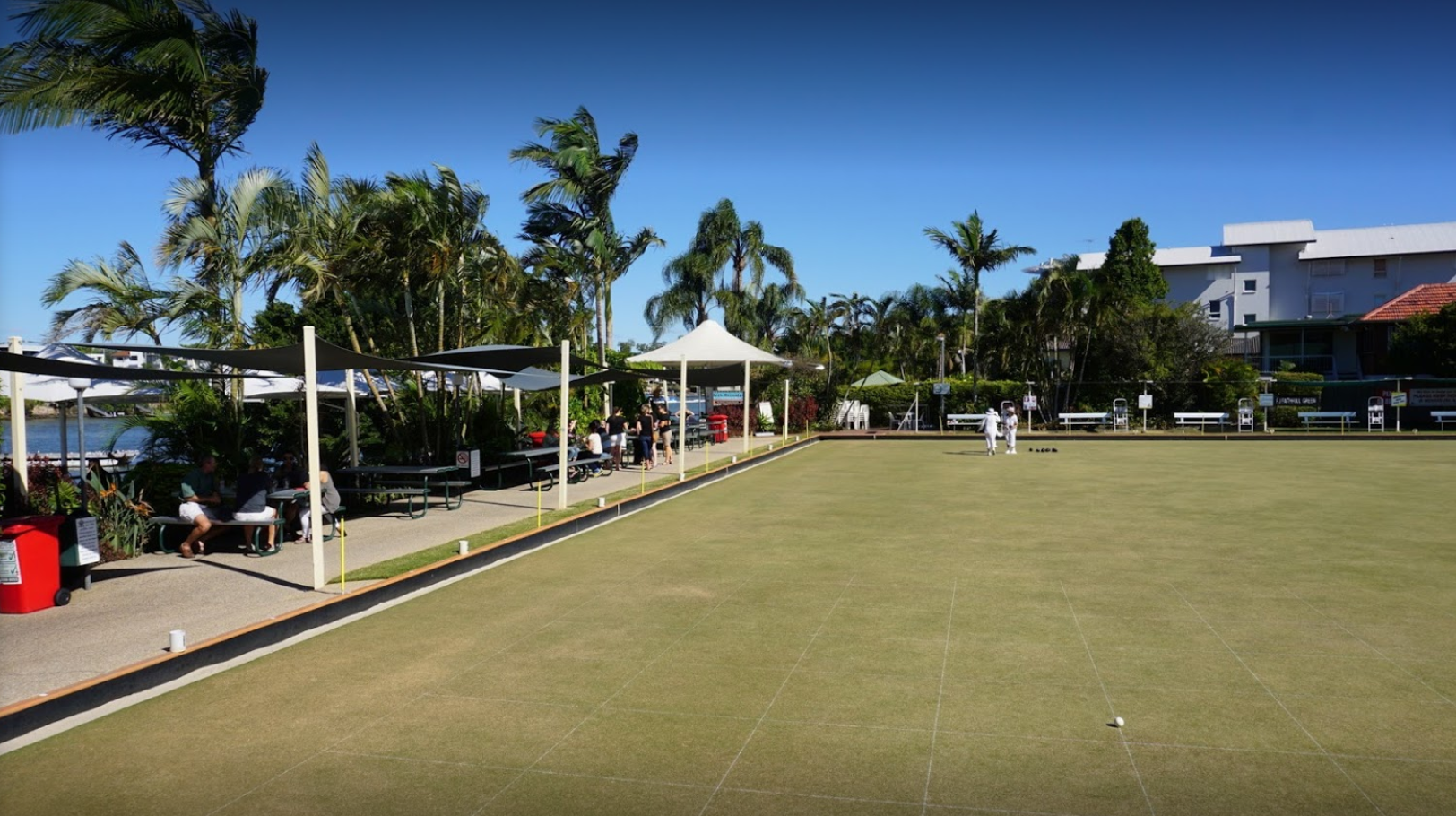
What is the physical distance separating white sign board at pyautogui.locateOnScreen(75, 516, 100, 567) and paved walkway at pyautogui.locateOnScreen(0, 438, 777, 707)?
0.31m

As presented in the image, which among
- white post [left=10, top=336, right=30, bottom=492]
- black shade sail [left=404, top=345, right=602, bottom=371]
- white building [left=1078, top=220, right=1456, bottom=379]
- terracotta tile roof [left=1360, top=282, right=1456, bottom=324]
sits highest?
white building [left=1078, top=220, right=1456, bottom=379]

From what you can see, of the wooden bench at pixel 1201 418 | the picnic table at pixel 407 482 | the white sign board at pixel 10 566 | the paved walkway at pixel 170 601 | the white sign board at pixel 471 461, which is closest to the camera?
the paved walkway at pixel 170 601

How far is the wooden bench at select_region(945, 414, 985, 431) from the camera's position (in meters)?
34.8

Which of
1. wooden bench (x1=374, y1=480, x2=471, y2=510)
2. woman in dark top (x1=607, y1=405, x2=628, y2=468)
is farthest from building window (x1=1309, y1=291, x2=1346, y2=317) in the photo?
wooden bench (x1=374, y1=480, x2=471, y2=510)

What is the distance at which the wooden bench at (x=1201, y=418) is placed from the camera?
32.8m

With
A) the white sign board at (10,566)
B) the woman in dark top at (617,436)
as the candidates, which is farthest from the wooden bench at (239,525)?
the woman in dark top at (617,436)

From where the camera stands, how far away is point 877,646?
6570 mm

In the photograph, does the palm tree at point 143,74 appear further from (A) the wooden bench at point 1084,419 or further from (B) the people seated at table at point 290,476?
(A) the wooden bench at point 1084,419

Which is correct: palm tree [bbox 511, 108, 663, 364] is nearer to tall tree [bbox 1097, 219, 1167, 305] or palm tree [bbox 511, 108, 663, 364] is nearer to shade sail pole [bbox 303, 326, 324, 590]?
shade sail pole [bbox 303, 326, 324, 590]

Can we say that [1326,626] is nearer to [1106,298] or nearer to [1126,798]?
[1126,798]

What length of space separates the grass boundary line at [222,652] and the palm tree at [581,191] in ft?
46.5

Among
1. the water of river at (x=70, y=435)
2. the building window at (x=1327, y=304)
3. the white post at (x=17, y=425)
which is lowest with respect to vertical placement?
the water of river at (x=70, y=435)

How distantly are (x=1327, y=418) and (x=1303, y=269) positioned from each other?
26.6m

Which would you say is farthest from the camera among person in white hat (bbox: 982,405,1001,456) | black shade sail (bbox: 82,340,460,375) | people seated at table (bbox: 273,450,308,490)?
person in white hat (bbox: 982,405,1001,456)
